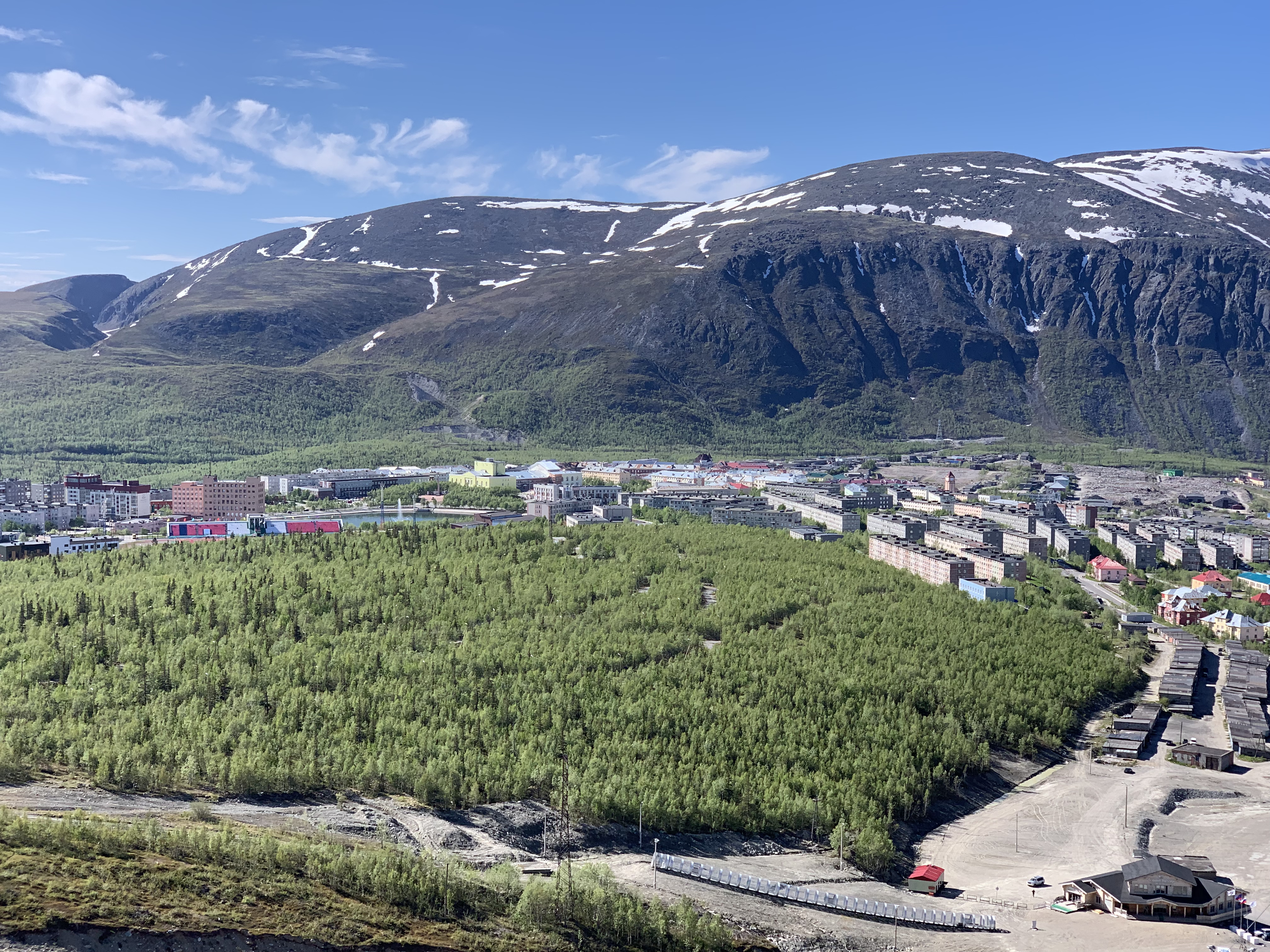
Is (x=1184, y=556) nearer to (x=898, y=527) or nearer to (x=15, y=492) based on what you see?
(x=898, y=527)

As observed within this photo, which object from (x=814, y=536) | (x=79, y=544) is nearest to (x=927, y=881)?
(x=814, y=536)

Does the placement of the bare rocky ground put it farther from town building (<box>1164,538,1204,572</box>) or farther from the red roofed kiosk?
town building (<box>1164,538,1204,572</box>)

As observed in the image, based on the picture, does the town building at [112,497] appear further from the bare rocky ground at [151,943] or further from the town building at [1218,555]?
the town building at [1218,555]

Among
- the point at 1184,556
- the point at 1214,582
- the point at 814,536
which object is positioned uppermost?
the point at 814,536

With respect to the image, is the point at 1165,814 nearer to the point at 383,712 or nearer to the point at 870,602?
the point at 870,602

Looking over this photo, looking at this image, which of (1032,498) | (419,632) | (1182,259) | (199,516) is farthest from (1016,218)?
(419,632)

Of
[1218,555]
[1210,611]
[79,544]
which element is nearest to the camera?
[1210,611]
